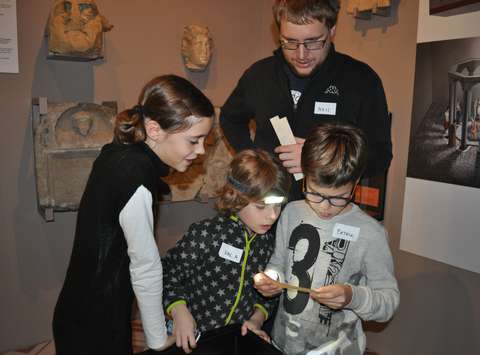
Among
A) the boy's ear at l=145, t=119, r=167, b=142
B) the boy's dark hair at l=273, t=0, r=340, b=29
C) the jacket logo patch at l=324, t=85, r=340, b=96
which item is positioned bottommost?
the boy's ear at l=145, t=119, r=167, b=142

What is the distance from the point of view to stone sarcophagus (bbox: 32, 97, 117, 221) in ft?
9.11

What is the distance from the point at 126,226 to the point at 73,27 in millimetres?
1760

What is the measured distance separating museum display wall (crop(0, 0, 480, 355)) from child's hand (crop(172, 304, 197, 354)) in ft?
5.45

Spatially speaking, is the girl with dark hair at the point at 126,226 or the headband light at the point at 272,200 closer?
the girl with dark hair at the point at 126,226

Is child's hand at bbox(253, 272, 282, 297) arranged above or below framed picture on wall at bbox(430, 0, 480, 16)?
below

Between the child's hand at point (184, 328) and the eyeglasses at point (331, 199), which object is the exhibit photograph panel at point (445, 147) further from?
the child's hand at point (184, 328)

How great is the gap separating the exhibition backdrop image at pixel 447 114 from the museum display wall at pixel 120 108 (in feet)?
0.36

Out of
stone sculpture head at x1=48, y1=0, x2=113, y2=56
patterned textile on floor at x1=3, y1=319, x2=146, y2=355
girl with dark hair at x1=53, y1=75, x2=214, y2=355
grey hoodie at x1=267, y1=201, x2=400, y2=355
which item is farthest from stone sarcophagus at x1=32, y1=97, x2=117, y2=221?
grey hoodie at x1=267, y1=201, x2=400, y2=355

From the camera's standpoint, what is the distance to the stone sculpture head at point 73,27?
103 inches

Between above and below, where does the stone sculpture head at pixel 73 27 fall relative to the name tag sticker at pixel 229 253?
above

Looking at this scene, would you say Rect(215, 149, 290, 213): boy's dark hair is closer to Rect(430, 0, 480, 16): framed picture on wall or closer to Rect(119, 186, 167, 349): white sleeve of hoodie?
Rect(119, 186, 167, 349): white sleeve of hoodie

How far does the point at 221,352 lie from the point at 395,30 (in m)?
2.20

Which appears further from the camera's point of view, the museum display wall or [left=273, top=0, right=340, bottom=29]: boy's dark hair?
the museum display wall

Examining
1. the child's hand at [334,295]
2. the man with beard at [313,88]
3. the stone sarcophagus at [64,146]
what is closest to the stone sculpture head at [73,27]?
the stone sarcophagus at [64,146]
